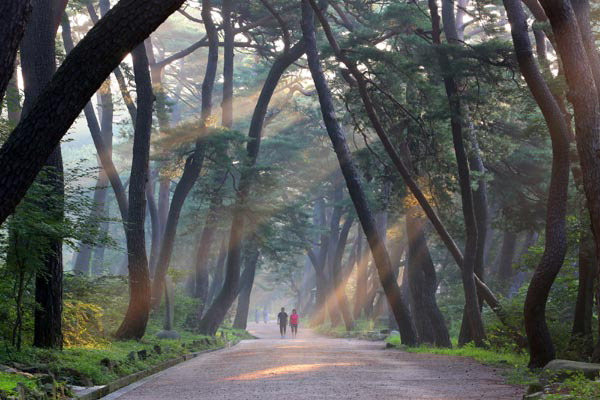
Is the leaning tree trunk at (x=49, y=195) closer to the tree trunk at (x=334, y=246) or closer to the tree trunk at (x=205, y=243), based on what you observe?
the tree trunk at (x=205, y=243)

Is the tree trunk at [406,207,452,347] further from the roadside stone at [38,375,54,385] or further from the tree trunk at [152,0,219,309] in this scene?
the roadside stone at [38,375,54,385]

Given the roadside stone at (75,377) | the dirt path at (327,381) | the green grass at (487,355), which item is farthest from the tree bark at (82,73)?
the green grass at (487,355)

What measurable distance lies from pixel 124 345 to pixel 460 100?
9903 mm

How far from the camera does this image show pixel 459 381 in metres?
13.4

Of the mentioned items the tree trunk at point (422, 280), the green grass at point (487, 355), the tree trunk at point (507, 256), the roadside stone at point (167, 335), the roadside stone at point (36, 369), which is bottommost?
the roadside stone at point (36, 369)

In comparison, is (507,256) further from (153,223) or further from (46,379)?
(46,379)

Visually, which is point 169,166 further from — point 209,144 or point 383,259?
point 383,259

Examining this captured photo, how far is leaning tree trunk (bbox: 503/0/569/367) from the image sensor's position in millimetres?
14070

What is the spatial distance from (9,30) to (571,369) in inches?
282

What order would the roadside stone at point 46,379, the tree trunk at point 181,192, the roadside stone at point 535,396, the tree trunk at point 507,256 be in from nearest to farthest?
1. the roadside stone at point 535,396
2. the roadside stone at point 46,379
3. the tree trunk at point 181,192
4. the tree trunk at point 507,256

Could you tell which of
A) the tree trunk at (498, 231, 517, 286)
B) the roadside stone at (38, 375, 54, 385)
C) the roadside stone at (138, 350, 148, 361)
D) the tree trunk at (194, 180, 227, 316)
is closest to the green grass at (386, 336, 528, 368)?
the roadside stone at (138, 350, 148, 361)

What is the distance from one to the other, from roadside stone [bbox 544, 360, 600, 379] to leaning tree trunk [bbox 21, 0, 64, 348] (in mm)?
7241

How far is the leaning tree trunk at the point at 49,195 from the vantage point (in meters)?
13.7

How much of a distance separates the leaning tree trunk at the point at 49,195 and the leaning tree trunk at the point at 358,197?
12.0 metres
